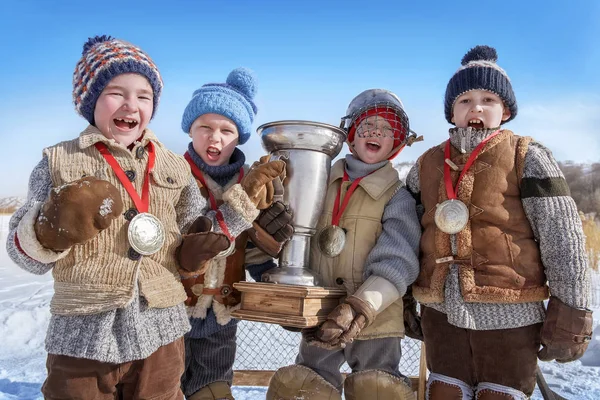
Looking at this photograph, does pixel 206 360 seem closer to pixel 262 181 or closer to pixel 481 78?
pixel 262 181

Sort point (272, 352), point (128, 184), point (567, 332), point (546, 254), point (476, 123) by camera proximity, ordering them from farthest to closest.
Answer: point (272, 352)
point (476, 123)
point (546, 254)
point (567, 332)
point (128, 184)

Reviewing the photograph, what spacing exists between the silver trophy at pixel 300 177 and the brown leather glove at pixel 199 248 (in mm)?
460

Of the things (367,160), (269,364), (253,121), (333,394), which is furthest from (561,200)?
(269,364)

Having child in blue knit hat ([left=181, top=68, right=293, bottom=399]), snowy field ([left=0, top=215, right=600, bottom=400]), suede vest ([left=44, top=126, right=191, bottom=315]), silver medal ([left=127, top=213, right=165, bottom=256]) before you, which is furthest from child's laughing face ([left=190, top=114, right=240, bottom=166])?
snowy field ([left=0, top=215, right=600, bottom=400])

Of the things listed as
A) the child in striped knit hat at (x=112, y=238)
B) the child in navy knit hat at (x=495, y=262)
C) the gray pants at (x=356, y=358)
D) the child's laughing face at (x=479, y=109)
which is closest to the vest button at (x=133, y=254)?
the child in striped knit hat at (x=112, y=238)

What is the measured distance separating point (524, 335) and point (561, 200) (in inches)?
24.8

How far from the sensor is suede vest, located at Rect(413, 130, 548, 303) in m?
2.14

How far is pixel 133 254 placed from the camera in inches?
69.7

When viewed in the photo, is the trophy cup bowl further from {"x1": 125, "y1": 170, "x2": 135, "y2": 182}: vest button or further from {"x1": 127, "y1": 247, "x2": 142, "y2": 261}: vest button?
{"x1": 125, "y1": 170, "x2": 135, "y2": 182}: vest button

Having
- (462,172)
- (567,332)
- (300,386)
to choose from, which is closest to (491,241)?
(462,172)

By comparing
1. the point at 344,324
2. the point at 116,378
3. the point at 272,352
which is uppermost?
the point at 344,324

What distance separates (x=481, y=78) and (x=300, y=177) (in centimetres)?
102

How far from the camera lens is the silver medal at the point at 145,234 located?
1.75m

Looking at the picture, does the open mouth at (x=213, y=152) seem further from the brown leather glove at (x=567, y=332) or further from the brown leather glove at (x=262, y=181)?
the brown leather glove at (x=567, y=332)
